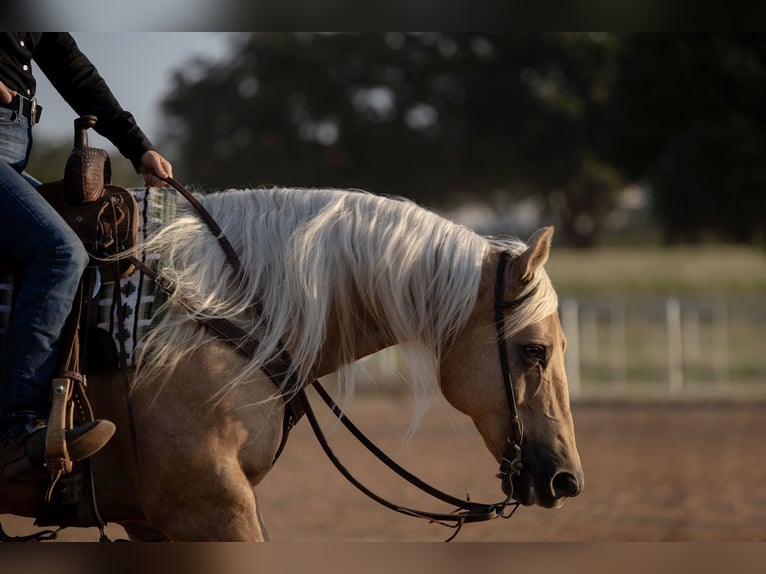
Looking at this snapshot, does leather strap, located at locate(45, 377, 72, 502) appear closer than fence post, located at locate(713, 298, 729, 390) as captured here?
Yes

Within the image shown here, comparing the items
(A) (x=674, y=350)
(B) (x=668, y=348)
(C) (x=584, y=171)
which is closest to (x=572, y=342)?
(A) (x=674, y=350)

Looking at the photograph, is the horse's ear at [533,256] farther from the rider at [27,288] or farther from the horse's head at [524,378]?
the rider at [27,288]

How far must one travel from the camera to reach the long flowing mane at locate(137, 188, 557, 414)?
3165 mm

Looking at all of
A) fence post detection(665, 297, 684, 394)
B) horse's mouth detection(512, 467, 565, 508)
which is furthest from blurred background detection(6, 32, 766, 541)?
horse's mouth detection(512, 467, 565, 508)

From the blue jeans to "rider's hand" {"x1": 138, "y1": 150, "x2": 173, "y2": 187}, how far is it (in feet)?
1.77

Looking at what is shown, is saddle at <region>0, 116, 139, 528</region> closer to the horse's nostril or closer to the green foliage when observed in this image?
the horse's nostril

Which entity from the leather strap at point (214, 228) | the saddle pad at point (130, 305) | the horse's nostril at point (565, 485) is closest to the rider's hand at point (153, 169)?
the leather strap at point (214, 228)

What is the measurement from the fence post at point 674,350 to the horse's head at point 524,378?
13.5 meters

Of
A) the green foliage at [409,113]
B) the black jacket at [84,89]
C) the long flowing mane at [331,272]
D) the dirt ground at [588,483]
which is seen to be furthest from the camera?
the green foliage at [409,113]

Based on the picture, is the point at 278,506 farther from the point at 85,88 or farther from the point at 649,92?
the point at 649,92

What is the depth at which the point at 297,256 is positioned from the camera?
3.20 metres

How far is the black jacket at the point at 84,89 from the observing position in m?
3.46

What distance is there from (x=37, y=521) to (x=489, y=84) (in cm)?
2721

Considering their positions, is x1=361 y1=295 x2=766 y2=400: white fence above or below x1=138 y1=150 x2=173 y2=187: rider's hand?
below
